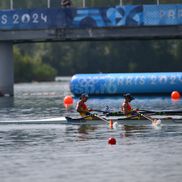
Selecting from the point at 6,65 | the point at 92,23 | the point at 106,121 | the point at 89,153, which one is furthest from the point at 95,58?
the point at 89,153

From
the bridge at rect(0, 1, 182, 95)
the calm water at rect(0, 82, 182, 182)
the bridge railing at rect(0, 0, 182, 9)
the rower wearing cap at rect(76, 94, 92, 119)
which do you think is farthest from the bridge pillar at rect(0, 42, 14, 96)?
the rower wearing cap at rect(76, 94, 92, 119)

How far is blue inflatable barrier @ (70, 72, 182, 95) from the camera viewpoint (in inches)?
2746

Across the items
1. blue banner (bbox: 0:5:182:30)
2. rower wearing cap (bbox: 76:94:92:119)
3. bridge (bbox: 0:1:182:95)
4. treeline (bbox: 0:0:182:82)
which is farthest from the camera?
treeline (bbox: 0:0:182:82)

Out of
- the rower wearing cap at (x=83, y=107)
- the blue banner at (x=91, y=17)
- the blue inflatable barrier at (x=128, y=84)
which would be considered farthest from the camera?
the blue inflatable barrier at (x=128, y=84)

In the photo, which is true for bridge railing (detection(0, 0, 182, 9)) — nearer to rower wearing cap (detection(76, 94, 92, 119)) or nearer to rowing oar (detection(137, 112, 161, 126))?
rower wearing cap (detection(76, 94, 92, 119))

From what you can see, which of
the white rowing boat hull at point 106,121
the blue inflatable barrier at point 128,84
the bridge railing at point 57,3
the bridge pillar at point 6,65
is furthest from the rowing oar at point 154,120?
Answer: the bridge pillar at point 6,65

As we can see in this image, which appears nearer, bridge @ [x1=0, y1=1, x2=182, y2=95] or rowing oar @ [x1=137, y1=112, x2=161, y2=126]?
rowing oar @ [x1=137, y1=112, x2=161, y2=126]

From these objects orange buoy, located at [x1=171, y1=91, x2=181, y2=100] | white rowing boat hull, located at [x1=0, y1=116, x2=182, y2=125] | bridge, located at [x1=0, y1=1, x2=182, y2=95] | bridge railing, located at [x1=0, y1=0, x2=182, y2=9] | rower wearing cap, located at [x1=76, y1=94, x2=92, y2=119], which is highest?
bridge railing, located at [x1=0, y1=0, x2=182, y2=9]

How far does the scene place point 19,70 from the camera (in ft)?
435

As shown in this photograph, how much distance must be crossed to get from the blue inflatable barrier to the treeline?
58.3 meters

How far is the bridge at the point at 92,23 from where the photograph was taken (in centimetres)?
6800

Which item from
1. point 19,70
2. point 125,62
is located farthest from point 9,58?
point 125,62

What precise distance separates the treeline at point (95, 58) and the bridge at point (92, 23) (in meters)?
58.1

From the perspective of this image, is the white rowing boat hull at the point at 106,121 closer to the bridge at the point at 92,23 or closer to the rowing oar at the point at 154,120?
the rowing oar at the point at 154,120
